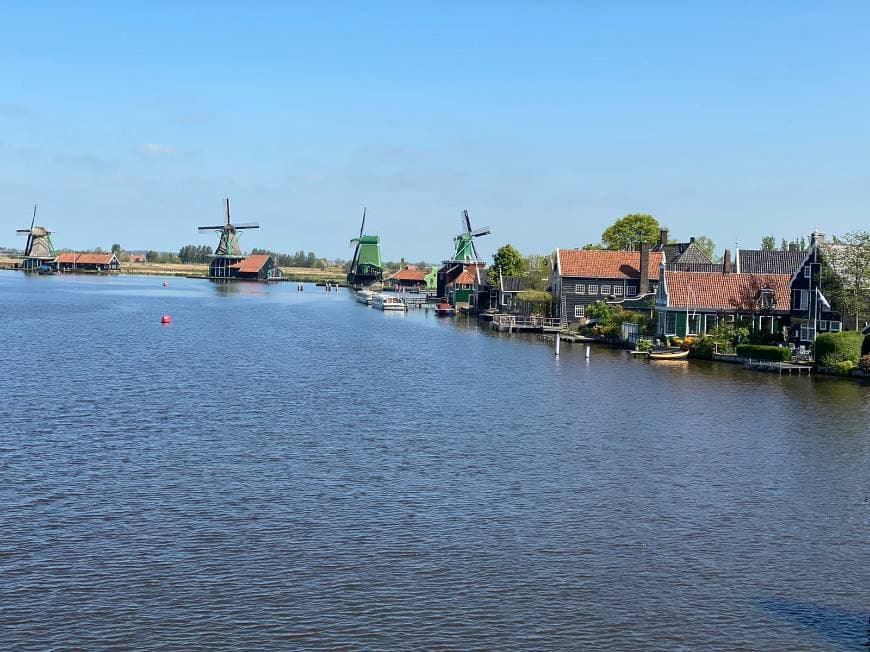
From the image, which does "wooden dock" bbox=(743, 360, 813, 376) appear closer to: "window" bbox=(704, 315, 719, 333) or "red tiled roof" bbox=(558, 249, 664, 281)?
"window" bbox=(704, 315, 719, 333)

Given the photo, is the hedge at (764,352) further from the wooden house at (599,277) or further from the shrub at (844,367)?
the wooden house at (599,277)

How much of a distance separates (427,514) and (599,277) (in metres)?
76.8

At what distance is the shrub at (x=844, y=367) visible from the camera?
63.8m

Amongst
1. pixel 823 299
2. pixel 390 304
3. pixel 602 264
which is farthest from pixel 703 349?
pixel 390 304

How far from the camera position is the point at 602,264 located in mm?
103875

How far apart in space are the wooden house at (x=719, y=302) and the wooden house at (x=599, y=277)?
1865 cm

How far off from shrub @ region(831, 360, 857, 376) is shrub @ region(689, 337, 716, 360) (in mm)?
11760

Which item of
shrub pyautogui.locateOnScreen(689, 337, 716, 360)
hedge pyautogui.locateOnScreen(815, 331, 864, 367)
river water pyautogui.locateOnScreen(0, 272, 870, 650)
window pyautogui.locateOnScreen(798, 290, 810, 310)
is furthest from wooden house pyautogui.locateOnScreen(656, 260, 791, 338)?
river water pyautogui.locateOnScreen(0, 272, 870, 650)

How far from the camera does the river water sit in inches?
845

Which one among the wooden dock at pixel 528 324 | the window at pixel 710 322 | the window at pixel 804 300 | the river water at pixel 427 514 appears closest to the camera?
the river water at pixel 427 514

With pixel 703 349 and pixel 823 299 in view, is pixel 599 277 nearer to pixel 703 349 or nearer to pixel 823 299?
pixel 703 349

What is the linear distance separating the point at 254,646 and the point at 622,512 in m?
13.9

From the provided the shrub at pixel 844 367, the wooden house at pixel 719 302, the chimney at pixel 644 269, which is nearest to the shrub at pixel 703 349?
the wooden house at pixel 719 302

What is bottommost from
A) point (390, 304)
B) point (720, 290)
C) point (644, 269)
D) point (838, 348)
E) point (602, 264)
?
point (838, 348)
